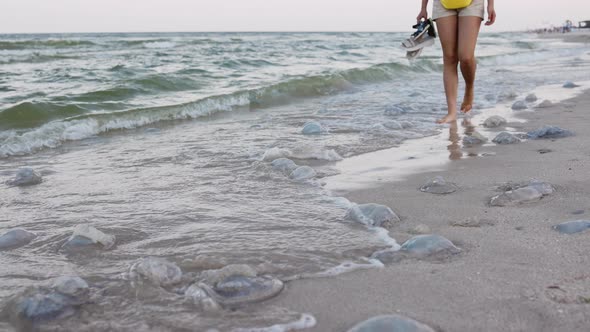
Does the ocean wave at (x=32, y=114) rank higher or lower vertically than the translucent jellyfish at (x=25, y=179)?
higher

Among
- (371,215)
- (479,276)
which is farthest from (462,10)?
(479,276)

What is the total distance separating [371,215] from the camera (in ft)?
7.00

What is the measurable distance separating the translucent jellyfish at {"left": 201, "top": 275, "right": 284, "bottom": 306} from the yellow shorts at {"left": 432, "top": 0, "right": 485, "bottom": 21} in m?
3.36

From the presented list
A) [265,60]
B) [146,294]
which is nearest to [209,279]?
[146,294]

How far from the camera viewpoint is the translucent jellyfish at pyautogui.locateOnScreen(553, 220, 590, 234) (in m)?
1.81

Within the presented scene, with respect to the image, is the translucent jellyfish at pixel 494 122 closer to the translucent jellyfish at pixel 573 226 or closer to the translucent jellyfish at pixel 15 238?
the translucent jellyfish at pixel 573 226

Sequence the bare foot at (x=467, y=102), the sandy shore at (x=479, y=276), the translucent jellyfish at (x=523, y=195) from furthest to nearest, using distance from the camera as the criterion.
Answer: the bare foot at (x=467, y=102) → the translucent jellyfish at (x=523, y=195) → the sandy shore at (x=479, y=276)

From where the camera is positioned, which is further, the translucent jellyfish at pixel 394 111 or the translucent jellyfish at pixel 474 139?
the translucent jellyfish at pixel 394 111

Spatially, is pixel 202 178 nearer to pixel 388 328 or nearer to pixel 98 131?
pixel 388 328

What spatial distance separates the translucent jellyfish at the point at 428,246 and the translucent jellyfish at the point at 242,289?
46 cm

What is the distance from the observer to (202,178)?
2988 mm

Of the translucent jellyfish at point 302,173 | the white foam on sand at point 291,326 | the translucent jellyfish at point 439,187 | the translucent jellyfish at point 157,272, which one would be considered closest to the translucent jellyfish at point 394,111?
the translucent jellyfish at point 302,173

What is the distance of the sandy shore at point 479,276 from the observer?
1.31 metres

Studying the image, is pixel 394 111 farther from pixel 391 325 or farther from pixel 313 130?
pixel 391 325
